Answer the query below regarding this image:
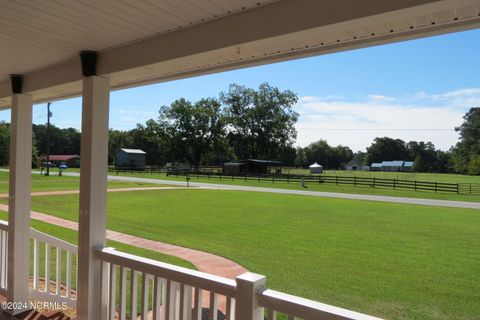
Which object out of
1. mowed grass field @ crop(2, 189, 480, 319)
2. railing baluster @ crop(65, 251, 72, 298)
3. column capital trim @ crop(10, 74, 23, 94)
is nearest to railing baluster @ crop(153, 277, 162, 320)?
railing baluster @ crop(65, 251, 72, 298)

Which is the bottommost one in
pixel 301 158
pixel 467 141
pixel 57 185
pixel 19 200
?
pixel 57 185

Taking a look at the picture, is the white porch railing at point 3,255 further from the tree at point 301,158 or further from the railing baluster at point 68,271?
the tree at point 301,158

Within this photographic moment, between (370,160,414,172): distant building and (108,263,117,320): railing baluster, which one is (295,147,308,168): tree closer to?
(370,160,414,172): distant building

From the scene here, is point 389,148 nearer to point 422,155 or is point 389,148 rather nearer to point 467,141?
point 422,155

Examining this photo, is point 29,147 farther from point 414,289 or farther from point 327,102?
point 327,102

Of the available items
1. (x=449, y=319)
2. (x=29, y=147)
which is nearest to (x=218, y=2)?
(x=29, y=147)

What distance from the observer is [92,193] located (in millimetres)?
3305

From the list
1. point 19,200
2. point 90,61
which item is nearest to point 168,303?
point 90,61

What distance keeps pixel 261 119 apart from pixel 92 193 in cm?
5914

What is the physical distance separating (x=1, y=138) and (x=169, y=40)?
37329mm

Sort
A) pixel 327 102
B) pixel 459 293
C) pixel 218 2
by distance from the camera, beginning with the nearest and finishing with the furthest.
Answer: pixel 218 2 → pixel 459 293 → pixel 327 102

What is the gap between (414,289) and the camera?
6.36 meters

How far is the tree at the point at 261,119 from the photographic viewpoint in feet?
202

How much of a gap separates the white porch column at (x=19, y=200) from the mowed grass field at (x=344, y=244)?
371 cm
